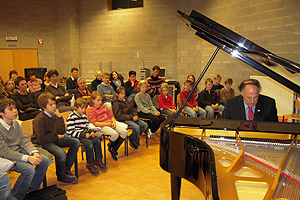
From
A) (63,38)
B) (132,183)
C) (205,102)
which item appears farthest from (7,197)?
(63,38)

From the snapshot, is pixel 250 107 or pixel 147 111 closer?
pixel 250 107

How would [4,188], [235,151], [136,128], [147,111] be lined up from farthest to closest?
1. [147,111]
2. [136,128]
3. [235,151]
4. [4,188]

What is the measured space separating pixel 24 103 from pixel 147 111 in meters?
2.40

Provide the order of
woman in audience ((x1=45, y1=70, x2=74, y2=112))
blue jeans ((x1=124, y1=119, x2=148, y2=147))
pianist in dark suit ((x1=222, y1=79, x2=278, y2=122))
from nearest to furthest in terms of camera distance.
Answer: pianist in dark suit ((x1=222, y1=79, x2=278, y2=122)) < blue jeans ((x1=124, y1=119, x2=148, y2=147)) < woman in audience ((x1=45, y1=70, x2=74, y2=112))

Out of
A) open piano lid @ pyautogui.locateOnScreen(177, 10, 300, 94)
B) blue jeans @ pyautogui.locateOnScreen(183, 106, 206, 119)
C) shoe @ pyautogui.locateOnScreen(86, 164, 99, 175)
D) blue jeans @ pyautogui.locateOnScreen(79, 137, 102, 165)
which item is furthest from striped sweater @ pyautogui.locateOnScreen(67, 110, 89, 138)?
blue jeans @ pyautogui.locateOnScreen(183, 106, 206, 119)

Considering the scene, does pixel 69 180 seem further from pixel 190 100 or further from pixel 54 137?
pixel 190 100

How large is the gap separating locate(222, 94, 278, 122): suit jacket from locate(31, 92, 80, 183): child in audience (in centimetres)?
218

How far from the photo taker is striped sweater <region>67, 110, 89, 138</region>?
13.3ft

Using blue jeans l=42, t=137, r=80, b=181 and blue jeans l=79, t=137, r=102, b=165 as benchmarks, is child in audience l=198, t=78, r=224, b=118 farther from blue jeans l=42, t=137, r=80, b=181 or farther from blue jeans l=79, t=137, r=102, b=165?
blue jeans l=42, t=137, r=80, b=181

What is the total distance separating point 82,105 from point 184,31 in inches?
256

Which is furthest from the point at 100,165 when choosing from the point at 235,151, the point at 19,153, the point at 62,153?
the point at 235,151

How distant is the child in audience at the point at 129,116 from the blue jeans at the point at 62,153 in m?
1.32

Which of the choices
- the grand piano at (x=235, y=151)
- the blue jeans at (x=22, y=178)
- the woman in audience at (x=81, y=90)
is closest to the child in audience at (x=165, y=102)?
the woman in audience at (x=81, y=90)

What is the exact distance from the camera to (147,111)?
18.3ft
